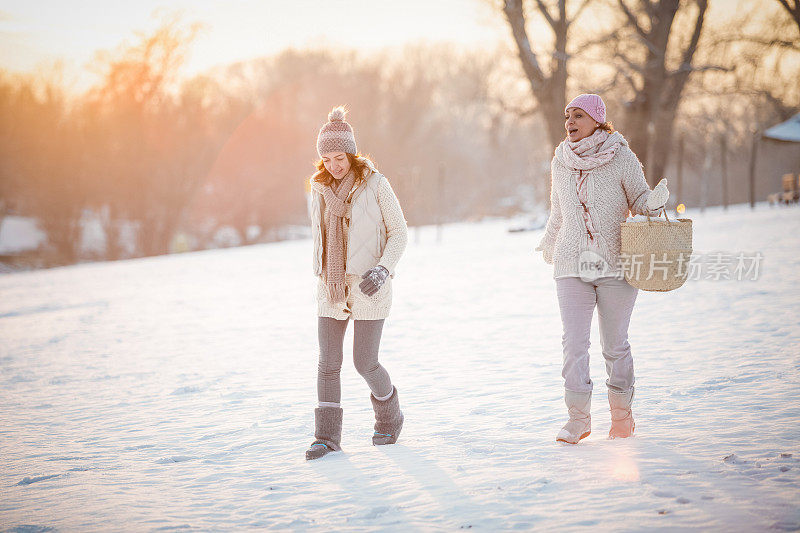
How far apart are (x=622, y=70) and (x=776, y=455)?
58.3 feet

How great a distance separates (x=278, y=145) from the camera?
44.3m

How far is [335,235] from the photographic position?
13.7 ft

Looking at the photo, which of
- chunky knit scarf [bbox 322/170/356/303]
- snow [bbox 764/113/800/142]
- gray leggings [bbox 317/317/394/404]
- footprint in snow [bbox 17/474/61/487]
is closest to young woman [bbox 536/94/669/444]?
gray leggings [bbox 317/317/394/404]

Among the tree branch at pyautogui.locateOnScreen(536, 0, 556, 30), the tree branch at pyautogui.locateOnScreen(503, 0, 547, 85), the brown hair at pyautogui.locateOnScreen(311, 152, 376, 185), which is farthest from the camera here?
the tree branch at pyautogui.locateOnScreen(536, 0, 556, 30)

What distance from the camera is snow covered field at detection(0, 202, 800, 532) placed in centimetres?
332

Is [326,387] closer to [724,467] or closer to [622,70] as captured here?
[724,467]

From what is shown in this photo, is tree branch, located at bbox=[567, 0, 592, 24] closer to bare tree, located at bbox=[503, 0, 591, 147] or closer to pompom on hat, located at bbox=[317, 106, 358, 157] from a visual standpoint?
bare tree, located at bbox=[503, 0, 591, 147]

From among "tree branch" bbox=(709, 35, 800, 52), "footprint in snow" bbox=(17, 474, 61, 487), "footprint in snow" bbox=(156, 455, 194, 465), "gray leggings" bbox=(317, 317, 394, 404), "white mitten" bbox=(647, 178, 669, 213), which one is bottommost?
"footprint in snow" bbox=(17, 474, 61, 487)

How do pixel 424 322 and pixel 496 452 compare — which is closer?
pixel 496 452

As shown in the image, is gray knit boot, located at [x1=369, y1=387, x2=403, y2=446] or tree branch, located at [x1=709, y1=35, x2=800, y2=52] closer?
gray knit boot, located at [x1=369, y1=387, x2=403, y2=446]

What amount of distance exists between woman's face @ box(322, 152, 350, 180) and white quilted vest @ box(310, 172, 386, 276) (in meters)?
0.12

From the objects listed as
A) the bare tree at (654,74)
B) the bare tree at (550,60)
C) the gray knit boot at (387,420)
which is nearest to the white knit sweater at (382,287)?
the gray knit boot at (387,420)

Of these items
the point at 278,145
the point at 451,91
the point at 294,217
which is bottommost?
the point at 294,217

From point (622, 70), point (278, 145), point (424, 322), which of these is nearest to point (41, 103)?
point (278, 145)
